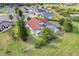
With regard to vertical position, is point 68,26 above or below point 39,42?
above

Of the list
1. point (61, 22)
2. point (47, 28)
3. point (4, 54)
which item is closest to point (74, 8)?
point (61, 22)

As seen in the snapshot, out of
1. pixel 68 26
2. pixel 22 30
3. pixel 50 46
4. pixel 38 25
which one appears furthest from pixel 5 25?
pixel 68 26

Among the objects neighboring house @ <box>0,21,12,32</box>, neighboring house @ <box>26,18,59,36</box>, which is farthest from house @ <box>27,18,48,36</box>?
neighboring house @ <box>0,21,12,32</box>

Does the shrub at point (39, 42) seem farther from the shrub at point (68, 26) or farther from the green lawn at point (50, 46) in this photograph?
the shrub at point (68, 26)

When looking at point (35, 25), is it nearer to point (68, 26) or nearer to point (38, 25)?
point (38, 25)

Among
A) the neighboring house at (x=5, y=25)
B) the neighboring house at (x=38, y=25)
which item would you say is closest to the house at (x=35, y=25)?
the neighboring house at (x=38, y=25)
